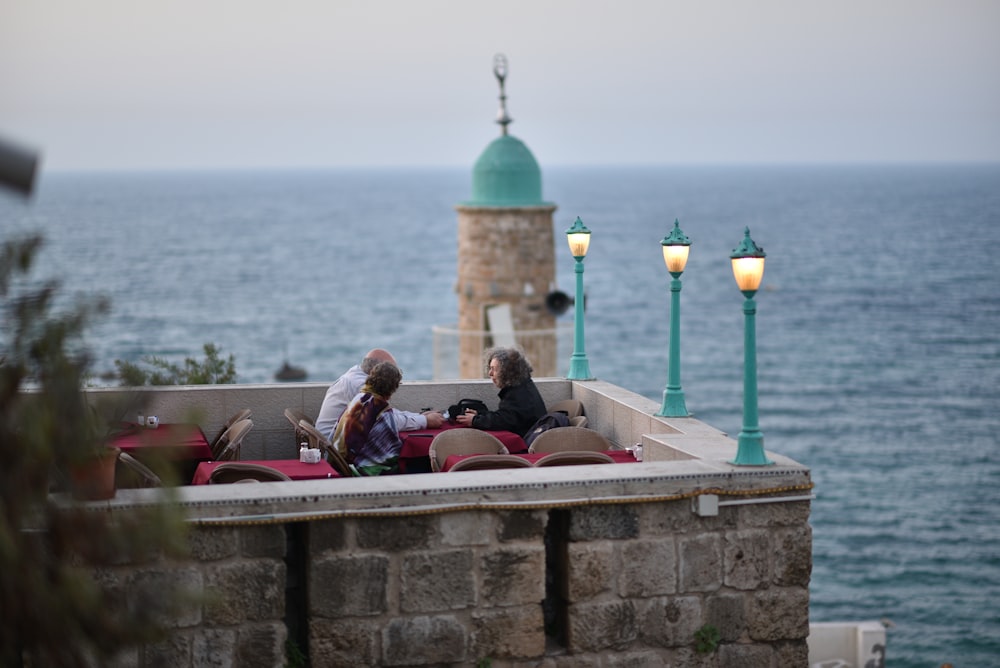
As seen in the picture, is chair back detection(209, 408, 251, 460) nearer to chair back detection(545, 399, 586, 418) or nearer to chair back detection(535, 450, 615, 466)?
chair back detection(545, 399, 586, 418)

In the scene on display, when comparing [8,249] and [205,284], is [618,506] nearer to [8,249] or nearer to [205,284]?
[8,249]

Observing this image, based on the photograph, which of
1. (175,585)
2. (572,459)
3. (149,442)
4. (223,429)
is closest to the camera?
(175,585)

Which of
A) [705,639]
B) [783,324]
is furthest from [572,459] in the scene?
[783,324]

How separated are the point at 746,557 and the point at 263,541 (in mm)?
2417

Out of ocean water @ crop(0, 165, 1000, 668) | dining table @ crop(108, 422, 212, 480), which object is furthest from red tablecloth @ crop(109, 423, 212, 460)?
ocean water @ crop(0, 165, 1000, 668)

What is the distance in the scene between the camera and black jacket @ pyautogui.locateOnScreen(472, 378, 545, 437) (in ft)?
31.0

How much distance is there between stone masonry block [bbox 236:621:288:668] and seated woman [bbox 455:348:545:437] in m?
3.23

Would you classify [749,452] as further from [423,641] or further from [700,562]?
[423,641]

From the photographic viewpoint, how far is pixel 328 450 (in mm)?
8531

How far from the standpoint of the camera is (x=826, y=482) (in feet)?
102

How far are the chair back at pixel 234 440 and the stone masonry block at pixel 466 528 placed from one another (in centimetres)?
270

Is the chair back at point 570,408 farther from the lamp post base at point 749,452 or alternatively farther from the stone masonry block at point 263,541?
the stone masonry block at point 263,541

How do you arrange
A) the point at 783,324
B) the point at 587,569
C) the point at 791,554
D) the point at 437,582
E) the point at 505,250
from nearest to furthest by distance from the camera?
the point at 437,582 → the point at 587,569 → the point at 791,554 → the point at 505,250 → the point at 783,324

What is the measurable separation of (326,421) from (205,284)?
2603 inches
